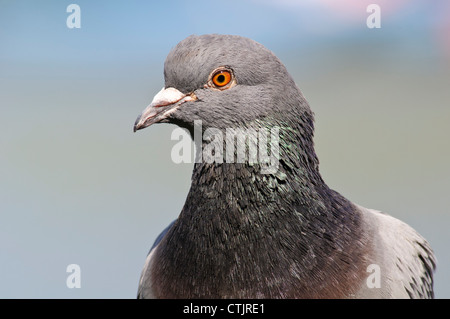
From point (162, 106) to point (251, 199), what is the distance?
0.73 meters

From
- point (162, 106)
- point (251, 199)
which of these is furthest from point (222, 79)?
point (251, 199)

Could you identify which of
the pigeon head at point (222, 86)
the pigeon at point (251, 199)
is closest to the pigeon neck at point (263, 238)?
the pigeon at point (251, 199)

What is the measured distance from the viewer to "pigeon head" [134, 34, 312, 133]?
9.46ft

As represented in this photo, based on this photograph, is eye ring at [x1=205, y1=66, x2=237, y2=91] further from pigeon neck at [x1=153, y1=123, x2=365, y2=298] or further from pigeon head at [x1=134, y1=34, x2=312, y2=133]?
pigeon neck at [x1=153, y1=123, x2=365, y2=298]

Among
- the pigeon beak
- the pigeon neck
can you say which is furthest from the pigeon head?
the pigeon neck

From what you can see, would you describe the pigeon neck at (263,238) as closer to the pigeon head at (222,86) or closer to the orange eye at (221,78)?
the pigeon head at (222,86)

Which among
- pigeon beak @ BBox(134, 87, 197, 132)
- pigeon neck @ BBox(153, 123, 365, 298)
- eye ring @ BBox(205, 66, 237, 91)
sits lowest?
pigeon neck @ BBox(153, 123, 365, 298)

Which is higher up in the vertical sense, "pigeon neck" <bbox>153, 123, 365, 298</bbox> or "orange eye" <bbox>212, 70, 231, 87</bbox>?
"orange eye" <bbox>212, 70, 231, 87</bbox>

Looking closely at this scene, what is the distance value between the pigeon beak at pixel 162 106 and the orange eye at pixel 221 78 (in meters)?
0.15

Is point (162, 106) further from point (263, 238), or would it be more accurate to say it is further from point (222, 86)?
point (263, 238)
